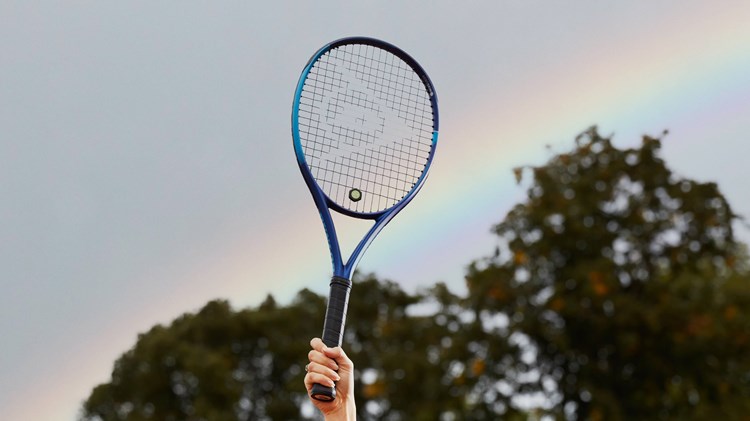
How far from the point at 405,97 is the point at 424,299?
14.4 m

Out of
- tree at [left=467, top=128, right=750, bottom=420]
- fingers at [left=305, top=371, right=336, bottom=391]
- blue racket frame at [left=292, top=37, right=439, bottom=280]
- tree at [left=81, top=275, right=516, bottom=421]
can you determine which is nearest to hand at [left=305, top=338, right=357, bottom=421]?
fingers at [left=305, top=371, right=336, bottom=391]

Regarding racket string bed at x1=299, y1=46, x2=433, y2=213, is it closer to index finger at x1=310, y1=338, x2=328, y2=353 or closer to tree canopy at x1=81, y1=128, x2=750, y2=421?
index finger at x1=310, y1=338, x2=328, y2=353

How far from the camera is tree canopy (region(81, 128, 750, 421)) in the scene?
52.4 ft

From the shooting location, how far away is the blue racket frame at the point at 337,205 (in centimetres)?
457

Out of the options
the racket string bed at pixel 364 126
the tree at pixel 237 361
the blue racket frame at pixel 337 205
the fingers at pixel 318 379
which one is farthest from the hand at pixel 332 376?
the tree at pixel 237 361

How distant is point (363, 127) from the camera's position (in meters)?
6.54

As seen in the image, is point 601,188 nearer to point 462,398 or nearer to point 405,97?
point 462,398

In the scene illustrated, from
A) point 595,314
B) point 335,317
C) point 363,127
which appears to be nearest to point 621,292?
point 595,314

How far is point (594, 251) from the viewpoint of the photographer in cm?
1756

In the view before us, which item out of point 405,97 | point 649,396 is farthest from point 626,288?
point 405,97

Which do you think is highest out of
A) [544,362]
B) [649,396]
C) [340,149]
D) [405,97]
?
[544,362]

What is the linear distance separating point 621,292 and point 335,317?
1363 cm

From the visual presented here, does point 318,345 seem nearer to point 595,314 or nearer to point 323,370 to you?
point 323,370

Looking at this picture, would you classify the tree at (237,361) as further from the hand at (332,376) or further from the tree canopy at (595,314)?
the hand at (332,376)
